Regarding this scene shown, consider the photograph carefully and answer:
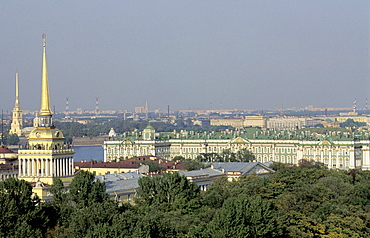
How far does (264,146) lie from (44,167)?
152ft

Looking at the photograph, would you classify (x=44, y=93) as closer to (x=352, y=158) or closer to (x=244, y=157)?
(x=244, y=157)

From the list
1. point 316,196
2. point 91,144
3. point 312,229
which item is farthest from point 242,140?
point 91,144

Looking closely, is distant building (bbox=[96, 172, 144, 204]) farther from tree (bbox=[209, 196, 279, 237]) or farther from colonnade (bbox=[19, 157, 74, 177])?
tree (bbox=[209, 196, 279, 237])

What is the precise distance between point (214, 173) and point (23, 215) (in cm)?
2460

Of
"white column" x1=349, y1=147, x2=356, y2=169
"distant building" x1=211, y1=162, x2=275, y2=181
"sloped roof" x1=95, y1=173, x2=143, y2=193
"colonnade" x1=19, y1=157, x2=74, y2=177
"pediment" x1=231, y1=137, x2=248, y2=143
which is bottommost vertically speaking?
"white column" x1=349, y1=147, x2=356, y2=169

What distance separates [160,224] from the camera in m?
27.1

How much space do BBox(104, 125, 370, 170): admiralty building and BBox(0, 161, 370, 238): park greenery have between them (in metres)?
33.7

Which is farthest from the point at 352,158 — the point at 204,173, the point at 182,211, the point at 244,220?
the point at 244,220

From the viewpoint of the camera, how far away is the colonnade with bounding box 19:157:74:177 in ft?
127

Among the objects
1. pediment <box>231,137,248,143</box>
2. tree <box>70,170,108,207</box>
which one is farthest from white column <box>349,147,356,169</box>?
tree <box>70,170,108,207</box>

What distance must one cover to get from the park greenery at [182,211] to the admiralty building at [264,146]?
3372 cm

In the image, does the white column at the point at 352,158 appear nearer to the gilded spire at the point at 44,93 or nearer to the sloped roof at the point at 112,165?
the sloped roof at the point at 112,165

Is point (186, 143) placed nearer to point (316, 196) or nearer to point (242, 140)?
point (242, 140)

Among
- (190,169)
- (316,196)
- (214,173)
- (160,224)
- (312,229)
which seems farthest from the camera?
(190,169)
